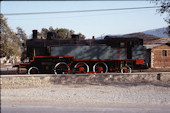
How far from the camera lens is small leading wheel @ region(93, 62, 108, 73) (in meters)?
11.5

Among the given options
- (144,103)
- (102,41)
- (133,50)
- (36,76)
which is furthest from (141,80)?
(36,76)

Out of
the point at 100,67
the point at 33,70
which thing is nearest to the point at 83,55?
the point at 100,67

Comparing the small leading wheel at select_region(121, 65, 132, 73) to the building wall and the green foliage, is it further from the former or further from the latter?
the green foliage

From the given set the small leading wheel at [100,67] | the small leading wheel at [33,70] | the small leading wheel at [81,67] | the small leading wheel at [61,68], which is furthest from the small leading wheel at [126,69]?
the small leading wheel at [33,70]

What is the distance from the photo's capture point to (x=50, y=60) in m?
A: 11.3

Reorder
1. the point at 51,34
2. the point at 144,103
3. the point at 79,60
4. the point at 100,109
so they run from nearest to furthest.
→ 1. the point at 100,109
2. the point at 144,103
3. the point at 79,60
4. the point at 51,34

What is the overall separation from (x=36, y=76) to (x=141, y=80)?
6.35 meters

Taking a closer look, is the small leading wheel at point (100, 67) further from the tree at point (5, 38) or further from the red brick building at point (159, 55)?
the tree at point (5, 38)

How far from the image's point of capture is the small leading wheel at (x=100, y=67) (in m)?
11.5

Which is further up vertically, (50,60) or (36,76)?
(50,60)

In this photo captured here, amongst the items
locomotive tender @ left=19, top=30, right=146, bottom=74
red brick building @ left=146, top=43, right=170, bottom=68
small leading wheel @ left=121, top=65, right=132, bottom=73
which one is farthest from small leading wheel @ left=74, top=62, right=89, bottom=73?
red brick building @ left=146, top=43, right=170, bottom=68

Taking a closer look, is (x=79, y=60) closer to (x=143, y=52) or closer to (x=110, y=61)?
(x=110, y=61)

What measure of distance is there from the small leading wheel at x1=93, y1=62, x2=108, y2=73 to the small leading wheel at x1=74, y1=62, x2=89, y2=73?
0.56 m

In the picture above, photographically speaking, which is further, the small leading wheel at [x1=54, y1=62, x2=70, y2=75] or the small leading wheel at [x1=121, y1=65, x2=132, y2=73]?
the small leading wheel at [x1=121, y1=65, x2=132, y2=73]
